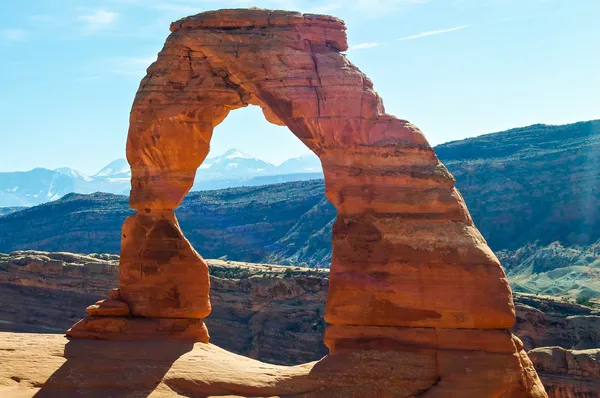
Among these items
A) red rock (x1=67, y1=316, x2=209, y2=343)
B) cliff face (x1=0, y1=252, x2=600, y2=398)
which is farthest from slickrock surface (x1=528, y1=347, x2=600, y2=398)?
red rock (x1=67, y1=316, x2=209, y2=343)

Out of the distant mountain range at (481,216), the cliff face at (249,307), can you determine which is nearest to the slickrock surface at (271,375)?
the cliff face at (249,307)

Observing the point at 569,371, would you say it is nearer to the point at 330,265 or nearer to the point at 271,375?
the point at 330,265

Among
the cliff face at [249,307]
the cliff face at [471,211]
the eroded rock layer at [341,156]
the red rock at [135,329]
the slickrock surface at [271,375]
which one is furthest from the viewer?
the cliff face at [471,211]

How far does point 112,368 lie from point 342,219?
6.17 meters

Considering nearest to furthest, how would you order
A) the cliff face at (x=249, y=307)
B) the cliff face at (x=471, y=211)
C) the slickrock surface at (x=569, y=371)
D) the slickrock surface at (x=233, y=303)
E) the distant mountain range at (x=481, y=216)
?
1. the slickrock surface at (x=569, y=371)
2. the cliff face at (x=249, y=307)
3. the slickrock surface at (x=233, y=303)
4. the distant mountain range at (x=481, y=216)
5. the cliff face at (x=471, y=211)

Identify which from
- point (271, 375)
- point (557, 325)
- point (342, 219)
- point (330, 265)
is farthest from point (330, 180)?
point (557, 325)

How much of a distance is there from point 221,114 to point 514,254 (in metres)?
54.6

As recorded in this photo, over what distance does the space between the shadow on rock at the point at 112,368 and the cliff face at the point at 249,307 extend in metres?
27.5

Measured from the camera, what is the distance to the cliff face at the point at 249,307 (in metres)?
49.3

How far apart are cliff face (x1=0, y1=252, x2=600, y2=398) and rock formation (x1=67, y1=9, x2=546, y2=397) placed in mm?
26303

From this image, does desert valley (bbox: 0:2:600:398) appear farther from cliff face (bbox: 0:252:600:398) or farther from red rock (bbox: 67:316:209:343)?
cliff face (bbox: 0:252:600:398)

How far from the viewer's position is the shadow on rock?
21.9 m

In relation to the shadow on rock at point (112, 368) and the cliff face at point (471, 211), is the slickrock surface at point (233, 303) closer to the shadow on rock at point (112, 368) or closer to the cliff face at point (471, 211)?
the cliff face at point (471, 211)

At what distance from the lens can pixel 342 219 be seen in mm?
23281
